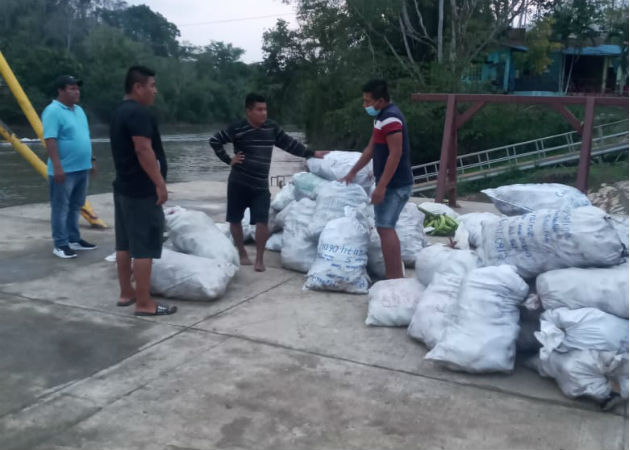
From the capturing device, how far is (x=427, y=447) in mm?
2668

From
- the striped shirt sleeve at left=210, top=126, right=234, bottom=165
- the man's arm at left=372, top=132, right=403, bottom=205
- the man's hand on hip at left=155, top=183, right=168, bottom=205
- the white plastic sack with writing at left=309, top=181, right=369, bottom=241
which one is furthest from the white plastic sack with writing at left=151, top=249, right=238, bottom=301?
the man's arm at left=372, top=132, right=403, bottom=205

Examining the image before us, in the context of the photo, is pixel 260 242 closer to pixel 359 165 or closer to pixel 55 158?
pixel 359 165

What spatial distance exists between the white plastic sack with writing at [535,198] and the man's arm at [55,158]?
135 inches

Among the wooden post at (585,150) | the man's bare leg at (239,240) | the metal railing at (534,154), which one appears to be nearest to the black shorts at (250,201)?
the man's bare leg at (239,240)

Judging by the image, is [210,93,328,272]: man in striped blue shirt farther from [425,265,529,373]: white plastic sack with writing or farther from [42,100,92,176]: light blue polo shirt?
[425,265,529,373]: white plastic sack with writing

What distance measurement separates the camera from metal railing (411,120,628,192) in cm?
2000

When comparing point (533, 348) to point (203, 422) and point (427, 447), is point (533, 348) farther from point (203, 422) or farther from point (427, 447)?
point (203, 422)

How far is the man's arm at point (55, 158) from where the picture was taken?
5.41 m

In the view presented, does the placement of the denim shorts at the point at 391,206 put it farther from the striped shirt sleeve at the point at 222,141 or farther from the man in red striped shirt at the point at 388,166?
the striped shirt sleeve at the point at 222,141

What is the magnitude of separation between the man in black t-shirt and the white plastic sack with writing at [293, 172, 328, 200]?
6.34 feet

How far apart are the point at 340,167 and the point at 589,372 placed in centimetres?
311

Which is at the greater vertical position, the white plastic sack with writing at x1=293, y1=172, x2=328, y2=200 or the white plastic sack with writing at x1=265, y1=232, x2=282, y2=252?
the white plastic sack with writing at x1=293, y1=172, x2=328, y2=200

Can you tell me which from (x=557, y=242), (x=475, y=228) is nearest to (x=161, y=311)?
(x=475, y=228)

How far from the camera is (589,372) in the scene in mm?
3027
